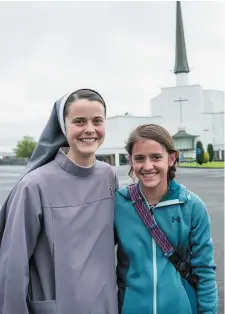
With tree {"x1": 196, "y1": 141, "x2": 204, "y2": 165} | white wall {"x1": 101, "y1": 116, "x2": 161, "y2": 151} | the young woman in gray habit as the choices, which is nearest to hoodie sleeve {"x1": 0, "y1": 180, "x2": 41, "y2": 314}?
the young woman in gray habit

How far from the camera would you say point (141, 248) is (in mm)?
1744

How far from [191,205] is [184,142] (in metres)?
53.4

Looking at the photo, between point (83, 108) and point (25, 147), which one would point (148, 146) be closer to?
point (83, 108)

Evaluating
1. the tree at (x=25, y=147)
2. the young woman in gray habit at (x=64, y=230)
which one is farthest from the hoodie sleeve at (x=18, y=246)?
the tree at (x=25, y=147)

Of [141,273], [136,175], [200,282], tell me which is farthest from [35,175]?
[200,282]

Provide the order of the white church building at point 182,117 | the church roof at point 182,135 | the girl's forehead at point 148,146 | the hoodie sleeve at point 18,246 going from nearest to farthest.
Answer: the hoodie sleeve at point 18,246
the girl's forehead at point 148,146
the church roof at point 182,135
the white church building at point 182,117

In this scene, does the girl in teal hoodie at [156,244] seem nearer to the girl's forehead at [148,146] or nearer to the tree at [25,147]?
the girl's forehead at [148,146]

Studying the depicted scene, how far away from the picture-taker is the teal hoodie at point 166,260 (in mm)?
1716

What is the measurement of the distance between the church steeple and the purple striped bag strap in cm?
6014

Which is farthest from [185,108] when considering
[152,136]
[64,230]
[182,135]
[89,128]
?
[64,230]

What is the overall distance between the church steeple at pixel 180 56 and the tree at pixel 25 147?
26.8 m

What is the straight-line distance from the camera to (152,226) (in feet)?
5.73

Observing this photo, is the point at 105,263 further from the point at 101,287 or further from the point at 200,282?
the point at 200,282

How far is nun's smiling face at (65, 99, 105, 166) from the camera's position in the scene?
1.75m
